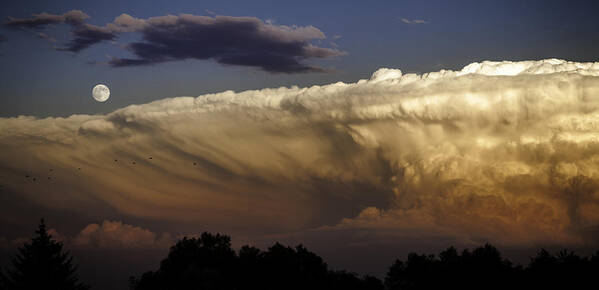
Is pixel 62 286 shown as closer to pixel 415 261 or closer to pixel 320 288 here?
pixel 320 288

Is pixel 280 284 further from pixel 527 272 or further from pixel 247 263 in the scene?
pixel 527 272

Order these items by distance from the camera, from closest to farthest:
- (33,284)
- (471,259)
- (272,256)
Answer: (33,284)
(272,256)
(471,259)

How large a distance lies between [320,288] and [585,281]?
142ft

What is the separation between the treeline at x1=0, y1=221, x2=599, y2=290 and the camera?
91688mm

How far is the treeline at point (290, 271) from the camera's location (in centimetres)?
9169

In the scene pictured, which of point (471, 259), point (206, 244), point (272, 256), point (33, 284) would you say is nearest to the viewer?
point (33, 284)

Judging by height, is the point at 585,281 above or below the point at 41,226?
below

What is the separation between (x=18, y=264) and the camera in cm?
9212

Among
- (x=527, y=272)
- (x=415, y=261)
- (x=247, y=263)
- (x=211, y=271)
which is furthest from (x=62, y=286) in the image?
(x=527, y=272)

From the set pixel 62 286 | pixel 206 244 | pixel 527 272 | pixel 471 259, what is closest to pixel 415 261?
pixel 471 259

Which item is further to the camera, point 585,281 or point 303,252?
point 303,252

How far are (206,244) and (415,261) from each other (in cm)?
4372

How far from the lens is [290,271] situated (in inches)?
4373

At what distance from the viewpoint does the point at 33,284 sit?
3509 inches
